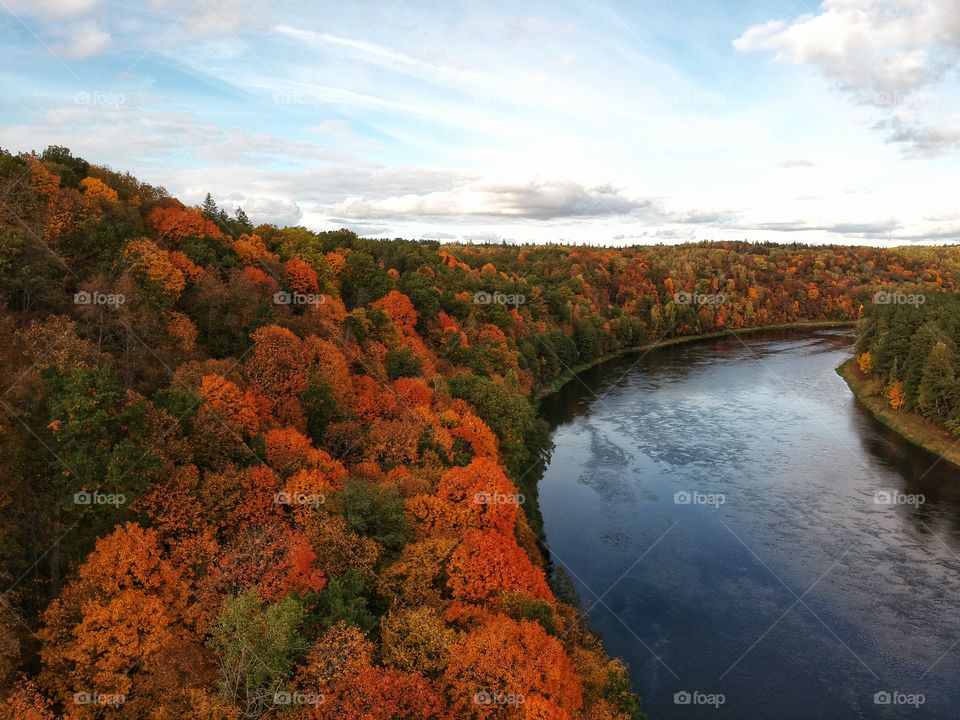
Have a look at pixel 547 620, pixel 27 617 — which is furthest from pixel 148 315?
pixel 547 620

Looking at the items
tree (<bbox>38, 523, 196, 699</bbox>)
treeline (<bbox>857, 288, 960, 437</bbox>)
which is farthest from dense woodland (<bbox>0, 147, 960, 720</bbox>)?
treeline (<bbox>857, 288, 960, 437</bbox>)

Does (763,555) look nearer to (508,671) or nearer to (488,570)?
(488,570)

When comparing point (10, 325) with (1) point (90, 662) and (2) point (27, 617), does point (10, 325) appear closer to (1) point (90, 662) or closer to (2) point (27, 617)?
(2) point (27, 617)

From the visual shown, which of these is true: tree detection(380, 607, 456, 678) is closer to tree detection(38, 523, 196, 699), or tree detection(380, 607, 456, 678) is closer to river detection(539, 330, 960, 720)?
tree detection(38, 523, 196, 699)

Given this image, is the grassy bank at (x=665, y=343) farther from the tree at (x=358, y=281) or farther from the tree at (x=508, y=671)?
the tree at (x=508, y=671)

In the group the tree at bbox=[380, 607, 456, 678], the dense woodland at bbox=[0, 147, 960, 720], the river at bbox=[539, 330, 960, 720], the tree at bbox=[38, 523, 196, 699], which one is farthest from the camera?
the river at bbox=[539, 330, 960, 720]

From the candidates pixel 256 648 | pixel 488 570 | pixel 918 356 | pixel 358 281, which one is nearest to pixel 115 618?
pixel 256 648
